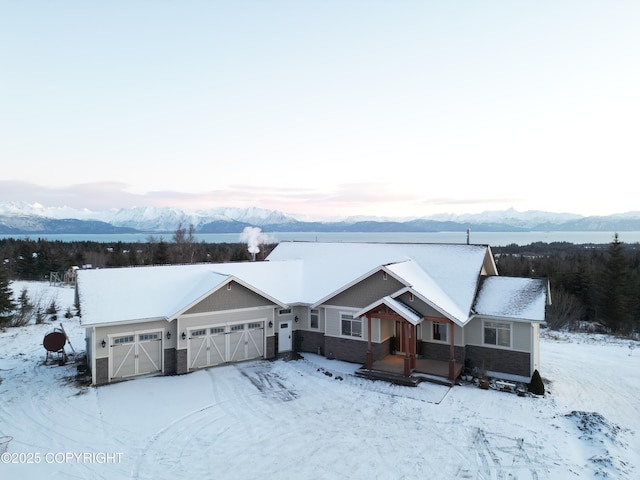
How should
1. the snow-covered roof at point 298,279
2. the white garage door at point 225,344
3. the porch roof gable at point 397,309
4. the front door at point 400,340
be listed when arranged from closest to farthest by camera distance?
1. the porch roof gable at point 397,309
2. the snow-covered roof at point 298,279
3. the white garage door at point 225,344
4. the front door at point 400,340

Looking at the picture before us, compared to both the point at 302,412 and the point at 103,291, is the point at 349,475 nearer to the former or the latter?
the point at 302,412

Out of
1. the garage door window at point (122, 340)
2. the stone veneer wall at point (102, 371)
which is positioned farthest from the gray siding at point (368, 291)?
the stone veneer wall at point (102, 371)

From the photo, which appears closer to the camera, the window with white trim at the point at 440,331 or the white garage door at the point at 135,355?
the white garage door at the point at 135,355

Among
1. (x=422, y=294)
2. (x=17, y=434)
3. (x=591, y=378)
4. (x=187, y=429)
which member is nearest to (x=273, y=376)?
(x=187, y=429)

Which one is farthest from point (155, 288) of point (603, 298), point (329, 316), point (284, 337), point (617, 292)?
point (603, 298)

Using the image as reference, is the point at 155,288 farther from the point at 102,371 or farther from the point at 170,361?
the point at 102,371

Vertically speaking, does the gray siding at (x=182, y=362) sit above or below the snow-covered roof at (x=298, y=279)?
below

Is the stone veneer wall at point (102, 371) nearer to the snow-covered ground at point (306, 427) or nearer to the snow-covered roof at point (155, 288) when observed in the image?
the snow-covered ground at point (306, 427)
